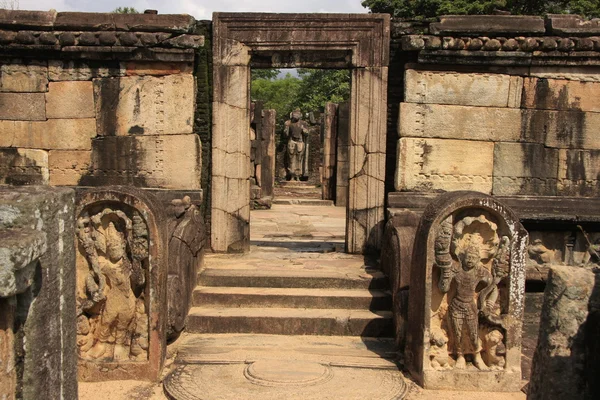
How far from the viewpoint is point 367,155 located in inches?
280

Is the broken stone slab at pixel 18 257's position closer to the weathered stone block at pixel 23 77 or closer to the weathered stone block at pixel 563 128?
the weathered stone block at pixel 23 77

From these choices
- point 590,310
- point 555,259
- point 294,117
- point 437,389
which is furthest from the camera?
point 294,117

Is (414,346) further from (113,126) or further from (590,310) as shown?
(113,126)

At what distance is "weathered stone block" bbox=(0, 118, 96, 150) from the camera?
6.98 meters

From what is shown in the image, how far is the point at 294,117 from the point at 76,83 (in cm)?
1469

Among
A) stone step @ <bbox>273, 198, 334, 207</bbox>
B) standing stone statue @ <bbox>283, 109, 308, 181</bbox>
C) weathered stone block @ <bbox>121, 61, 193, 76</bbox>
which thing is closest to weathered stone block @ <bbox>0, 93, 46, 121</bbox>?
weathered stone block @ <bbox>121, 61, 193, 76</bbox>

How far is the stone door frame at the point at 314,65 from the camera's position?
705 centimetres

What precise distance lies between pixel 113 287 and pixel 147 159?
231 cm

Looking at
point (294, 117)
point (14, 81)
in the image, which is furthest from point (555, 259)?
point (294, 117)

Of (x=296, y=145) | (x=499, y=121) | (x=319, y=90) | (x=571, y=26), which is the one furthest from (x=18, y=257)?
(x=319, y=90)

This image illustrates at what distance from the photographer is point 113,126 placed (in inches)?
274

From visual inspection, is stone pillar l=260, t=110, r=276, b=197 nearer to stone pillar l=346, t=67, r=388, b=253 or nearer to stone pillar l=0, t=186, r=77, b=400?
stone pillar l=346, t=67, r=388, b=253

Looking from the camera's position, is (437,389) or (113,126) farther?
(113,126)

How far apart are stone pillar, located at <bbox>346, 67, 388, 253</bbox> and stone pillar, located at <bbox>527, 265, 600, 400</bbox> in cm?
454
